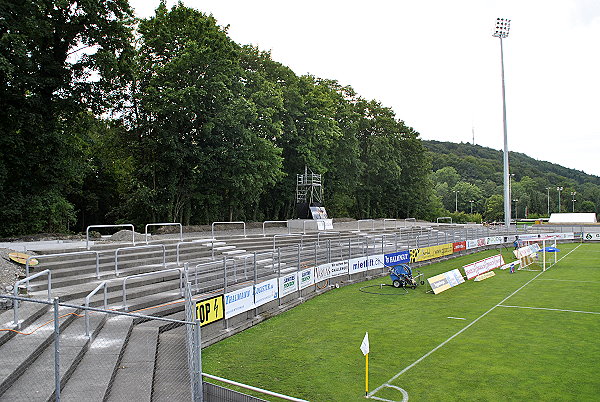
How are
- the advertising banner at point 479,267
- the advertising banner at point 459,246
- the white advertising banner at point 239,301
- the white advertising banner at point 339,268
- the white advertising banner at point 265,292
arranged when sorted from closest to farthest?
1. the white advertising banner at point 239,301
2. the white advertising banner at point 265,292
3. the white advertising banner at point 339,268
4. the advertising banner at point 479,267
5. the advertising banner at point 459,246

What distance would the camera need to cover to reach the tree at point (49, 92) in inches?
899

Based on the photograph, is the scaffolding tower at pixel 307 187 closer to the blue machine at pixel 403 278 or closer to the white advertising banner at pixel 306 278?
the blue machine at pixel 403 278

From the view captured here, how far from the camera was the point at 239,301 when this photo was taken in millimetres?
14445

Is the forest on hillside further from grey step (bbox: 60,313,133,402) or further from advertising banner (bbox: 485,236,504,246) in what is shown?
advertising banner (bbox: 485,236,504,246)

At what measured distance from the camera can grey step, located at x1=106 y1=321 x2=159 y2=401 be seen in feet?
25.4

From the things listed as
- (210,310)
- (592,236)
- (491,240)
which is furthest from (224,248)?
(592,236)

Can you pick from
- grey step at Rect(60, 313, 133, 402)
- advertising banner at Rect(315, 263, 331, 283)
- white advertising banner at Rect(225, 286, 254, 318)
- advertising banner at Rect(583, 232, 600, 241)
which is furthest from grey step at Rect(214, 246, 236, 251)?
advertising banner at Rect(583, 232, 600, 241)

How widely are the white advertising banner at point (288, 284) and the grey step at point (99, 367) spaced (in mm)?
7424

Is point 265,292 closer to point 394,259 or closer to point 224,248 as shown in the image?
point 224,248

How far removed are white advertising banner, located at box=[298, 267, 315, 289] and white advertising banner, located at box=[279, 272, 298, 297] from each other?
0.45 metres

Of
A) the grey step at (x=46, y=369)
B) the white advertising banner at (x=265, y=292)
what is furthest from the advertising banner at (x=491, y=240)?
the grey step at (x=46, y=369)

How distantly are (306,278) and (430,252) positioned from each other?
1603 centimetres

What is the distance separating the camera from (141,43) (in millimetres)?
33438

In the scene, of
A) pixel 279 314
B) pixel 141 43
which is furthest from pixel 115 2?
pixel 279 314
